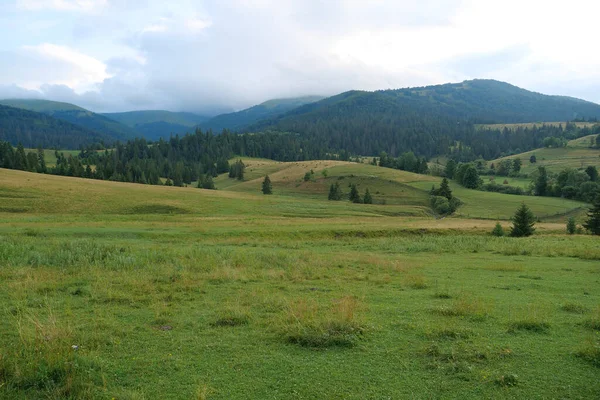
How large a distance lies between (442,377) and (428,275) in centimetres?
1255

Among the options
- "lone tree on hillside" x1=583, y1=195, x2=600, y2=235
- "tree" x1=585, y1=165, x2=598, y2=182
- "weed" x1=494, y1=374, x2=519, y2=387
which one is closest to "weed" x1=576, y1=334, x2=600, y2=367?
"weed" x1=494, y1=374, x2=519, y2=387

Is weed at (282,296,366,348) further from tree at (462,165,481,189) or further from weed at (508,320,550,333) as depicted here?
tree at (462,165,481,189)

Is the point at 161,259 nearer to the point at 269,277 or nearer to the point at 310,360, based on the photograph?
the point at 269,277

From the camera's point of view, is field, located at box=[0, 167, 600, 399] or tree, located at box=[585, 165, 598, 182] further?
tree, located at box=[585, 165, 598, 182]

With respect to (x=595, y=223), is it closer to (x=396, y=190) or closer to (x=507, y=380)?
(x=507, y=380)

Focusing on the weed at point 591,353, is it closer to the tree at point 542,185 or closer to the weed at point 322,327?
the weed at point 322,327

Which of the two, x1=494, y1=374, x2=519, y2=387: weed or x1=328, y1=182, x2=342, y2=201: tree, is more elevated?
x1=494, y1=374, x2=519, y2=387: weed

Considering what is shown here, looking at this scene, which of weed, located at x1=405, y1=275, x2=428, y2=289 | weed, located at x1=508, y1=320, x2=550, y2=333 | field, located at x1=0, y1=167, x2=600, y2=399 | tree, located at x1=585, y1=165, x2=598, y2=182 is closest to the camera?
field, located at x1=0, y1=167, x2=600, y2=399

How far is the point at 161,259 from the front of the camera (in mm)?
20609

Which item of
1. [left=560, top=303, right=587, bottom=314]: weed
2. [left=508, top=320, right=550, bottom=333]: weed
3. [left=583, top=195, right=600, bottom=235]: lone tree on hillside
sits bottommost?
[left=583, top=195, right=600, bottom=235]: lone tree on hillside

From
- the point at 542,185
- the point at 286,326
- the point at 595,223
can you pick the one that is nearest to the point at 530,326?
the point at 286,326

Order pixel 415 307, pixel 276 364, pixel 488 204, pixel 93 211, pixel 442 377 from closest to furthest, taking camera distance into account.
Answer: pixel 442 377 → pixel 276 364 → pixel 415 307 → pixel 93 211 → pixel 488 204

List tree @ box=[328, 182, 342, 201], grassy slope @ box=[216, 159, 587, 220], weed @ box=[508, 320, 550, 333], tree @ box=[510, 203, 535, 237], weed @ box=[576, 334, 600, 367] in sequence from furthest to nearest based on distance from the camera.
A: tree @ box=[328, 182, 342, 201], grassy slope @ box=[216, 159, 587, 220], tree @ box=[510, 203, 535, 237], weed @ box=[508, 320, 550, 333], weed @ box=[576, 334, 600, 367]

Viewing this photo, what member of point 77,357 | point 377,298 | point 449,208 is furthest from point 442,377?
point 449,208
